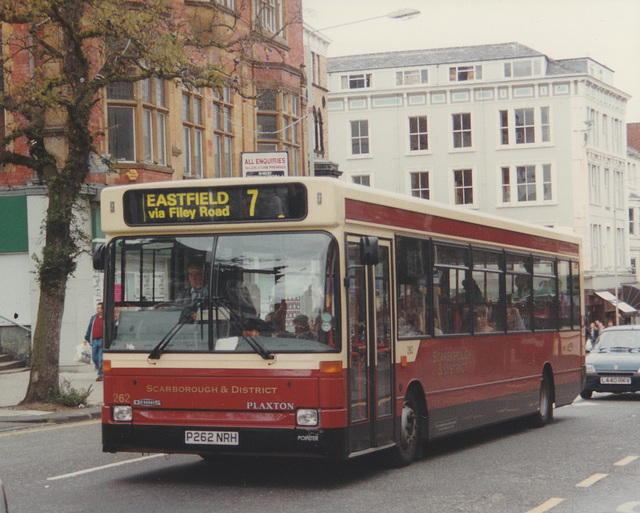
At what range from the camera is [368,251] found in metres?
10.3

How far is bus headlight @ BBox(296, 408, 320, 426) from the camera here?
395 inches

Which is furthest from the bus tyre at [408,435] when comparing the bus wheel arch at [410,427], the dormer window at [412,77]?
the dormer window at [412,77]

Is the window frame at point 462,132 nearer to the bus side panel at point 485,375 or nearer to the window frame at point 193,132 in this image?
the window frame at point 193,132

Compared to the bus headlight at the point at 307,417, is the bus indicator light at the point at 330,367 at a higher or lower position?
higher

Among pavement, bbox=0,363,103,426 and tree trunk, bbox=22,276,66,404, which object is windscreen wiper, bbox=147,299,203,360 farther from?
tree trunk, bbox=22,276,66,404

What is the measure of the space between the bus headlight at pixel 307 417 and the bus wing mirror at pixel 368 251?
1.36 meters

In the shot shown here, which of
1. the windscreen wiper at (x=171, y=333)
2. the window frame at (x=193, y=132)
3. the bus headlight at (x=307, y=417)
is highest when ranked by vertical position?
the window frame at (x=193, y=132)

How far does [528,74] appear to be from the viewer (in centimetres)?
6781

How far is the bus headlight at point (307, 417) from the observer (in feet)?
32.9

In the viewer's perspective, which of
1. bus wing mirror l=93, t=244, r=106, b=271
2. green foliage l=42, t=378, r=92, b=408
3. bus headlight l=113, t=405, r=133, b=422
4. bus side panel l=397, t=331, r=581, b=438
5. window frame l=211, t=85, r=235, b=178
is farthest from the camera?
window frame l=211, t=85, r=235, b=178

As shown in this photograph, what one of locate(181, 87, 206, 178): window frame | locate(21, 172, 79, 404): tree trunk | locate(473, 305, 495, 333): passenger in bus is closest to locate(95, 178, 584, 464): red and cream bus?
locate(473, 305, 495, 333): passenger in bus

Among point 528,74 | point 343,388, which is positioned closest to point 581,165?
point 528,74

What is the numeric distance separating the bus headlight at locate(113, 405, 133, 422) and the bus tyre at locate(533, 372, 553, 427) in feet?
26.1

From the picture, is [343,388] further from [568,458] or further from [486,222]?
[486,222]
